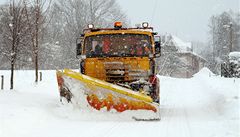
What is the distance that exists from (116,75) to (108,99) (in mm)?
1118

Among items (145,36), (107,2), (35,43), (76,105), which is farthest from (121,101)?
(107,2)

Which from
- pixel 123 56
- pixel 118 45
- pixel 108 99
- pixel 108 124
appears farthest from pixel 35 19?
pixel 108 124

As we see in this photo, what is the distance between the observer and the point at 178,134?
6.68 metres

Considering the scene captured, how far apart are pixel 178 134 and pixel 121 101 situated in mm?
1928

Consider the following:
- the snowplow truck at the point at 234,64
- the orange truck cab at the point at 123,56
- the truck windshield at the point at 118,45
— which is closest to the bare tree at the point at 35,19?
the orange truck cab at the point at 123,56

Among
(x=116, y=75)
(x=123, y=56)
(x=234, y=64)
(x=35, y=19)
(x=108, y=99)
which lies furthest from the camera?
(x=234, y=64)

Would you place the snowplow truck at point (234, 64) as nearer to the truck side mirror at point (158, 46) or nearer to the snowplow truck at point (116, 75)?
the snowplow truck at point (116, 75)

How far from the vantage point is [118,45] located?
984 cm

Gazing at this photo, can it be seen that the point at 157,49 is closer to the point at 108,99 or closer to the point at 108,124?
the point at 108,99

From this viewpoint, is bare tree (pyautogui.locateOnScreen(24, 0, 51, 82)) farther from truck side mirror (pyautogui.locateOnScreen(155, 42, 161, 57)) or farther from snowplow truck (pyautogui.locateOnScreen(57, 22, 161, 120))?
truck side mirror (pyautogui.locateOnScreen(155, 42, 161, 57))

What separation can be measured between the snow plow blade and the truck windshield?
4.34 ft

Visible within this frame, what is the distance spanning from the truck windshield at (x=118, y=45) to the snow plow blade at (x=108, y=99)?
4.34 feet

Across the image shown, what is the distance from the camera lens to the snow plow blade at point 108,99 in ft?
27.0

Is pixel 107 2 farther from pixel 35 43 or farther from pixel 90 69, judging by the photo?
pixel 90 69
